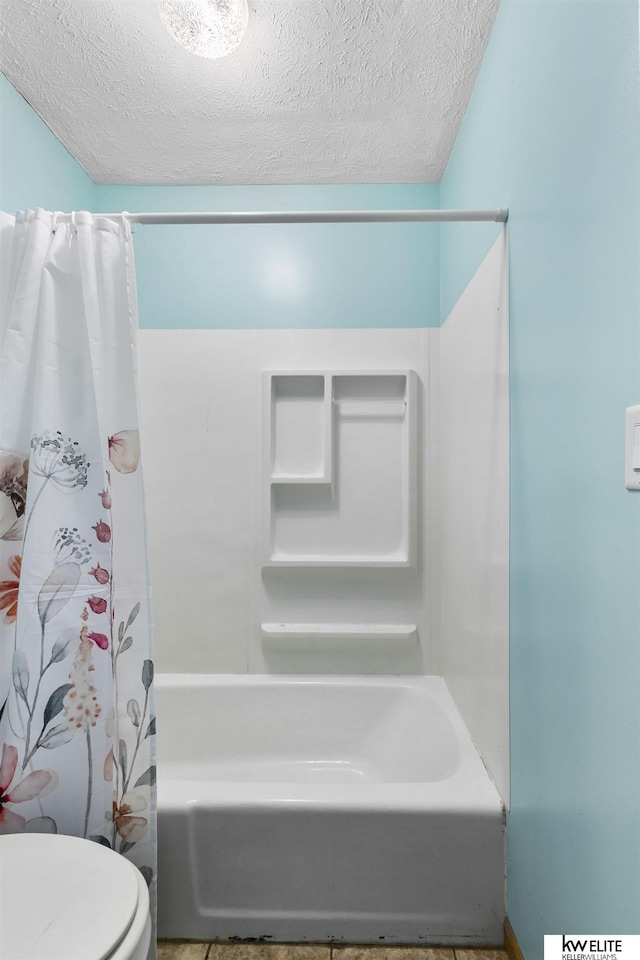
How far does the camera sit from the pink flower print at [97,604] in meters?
1.26

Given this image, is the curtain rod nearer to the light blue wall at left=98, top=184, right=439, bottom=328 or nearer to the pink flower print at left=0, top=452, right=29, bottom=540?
the pink flower print at left=0, top=452, right=29, bottom=540

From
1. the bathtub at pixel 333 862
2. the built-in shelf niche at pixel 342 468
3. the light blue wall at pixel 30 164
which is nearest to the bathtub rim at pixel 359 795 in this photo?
the bathtub at pixel 333 862

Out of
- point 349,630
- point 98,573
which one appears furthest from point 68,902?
point 349,630

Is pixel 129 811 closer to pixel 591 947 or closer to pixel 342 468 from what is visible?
pixel 591 947

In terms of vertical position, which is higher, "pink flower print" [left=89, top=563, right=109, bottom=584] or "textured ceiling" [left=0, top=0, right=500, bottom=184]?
"textured ceiling" [left=0, top=0, right=500, bottom=184]

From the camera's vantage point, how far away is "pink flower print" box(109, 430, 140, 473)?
1287mm

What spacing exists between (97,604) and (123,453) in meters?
0.36

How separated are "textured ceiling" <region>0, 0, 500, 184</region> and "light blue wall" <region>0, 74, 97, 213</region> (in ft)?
0.14

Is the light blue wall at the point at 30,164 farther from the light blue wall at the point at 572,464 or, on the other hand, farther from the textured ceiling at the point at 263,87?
the light blue wall at the point at 572,464

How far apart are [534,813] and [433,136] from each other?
2.12 m

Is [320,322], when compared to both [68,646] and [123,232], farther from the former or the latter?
[68,646]

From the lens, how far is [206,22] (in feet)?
4.63

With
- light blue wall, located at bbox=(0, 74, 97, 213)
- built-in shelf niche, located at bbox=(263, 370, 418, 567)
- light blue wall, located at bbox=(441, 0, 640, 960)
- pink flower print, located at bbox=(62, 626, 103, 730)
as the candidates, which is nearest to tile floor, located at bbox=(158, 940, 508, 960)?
light blue wall, located at bbox=(441, 0, 640, 960)

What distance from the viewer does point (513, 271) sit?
50.3 inches
